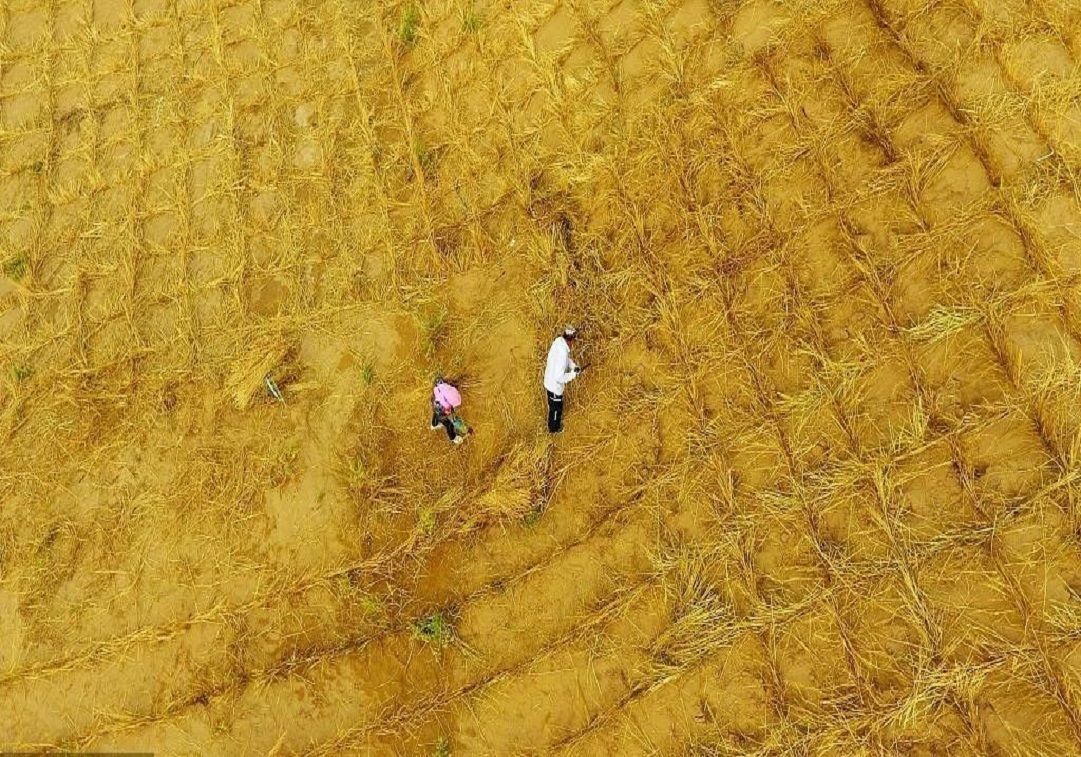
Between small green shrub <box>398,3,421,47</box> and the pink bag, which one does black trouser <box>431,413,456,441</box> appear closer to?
the pink bag

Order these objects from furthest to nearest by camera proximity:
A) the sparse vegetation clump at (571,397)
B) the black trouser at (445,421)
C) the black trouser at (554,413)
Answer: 1. the black trouser at (445,421)
2. the black trouser at (554,413)
3. the sparse vegetation clump at (571,397)

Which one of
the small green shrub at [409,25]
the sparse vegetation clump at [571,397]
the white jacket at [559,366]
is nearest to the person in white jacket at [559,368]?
the white jacket at [559,366]

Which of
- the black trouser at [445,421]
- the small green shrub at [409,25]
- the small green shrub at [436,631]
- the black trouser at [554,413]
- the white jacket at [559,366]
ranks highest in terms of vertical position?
the small green shrub at [409,25]

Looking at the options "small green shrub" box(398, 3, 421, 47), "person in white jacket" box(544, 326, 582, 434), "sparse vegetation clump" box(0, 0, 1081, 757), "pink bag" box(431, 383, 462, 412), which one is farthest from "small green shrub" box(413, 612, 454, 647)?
"small green shrub" box(398, 3, 421, 47)

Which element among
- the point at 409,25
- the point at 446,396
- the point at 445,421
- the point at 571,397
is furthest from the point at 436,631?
the point at 409,25

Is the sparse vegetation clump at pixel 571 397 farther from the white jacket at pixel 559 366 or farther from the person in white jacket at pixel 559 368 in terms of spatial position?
the white jacket at pixel 559 366

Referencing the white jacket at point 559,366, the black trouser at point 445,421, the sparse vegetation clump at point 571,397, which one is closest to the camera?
the sparse vegetation clump at point 571,397
